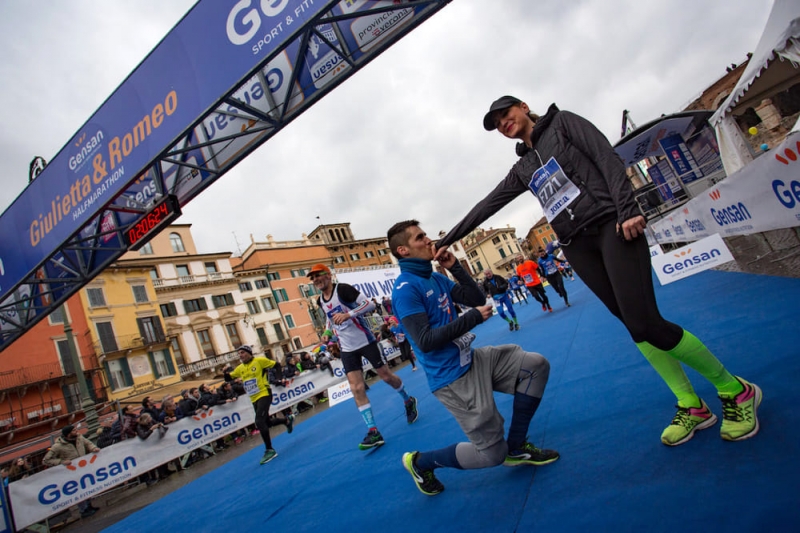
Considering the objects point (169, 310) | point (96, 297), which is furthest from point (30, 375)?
point (169, 310)

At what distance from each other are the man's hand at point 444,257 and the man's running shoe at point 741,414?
1569 mm

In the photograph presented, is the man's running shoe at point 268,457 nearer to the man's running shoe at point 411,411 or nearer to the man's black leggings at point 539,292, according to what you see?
the man's running shoe at point 411,411

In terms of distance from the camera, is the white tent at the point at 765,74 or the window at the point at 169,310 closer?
the white tent at the point at 765,74

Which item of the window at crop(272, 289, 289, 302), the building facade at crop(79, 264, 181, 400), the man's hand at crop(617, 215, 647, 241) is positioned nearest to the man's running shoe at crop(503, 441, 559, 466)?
the man's hand at crop(617, 215, 647, 241)

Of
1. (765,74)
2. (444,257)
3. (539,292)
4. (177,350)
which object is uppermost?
(177,350)

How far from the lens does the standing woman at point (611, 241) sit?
6.10 feet

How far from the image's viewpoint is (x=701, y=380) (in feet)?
8.70

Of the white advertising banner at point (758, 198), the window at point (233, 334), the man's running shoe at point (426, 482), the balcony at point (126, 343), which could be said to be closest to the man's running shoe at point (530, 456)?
the man's running shoe at point (426, 482)

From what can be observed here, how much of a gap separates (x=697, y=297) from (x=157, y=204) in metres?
8.09

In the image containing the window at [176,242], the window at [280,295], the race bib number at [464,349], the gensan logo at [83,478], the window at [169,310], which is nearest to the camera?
the race bib number at [464,349]

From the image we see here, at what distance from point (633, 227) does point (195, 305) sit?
4097 centimetres

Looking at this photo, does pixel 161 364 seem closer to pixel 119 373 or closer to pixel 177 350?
pixel 177 350

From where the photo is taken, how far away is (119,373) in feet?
95.3

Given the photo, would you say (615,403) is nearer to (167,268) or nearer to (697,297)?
(697,297)
